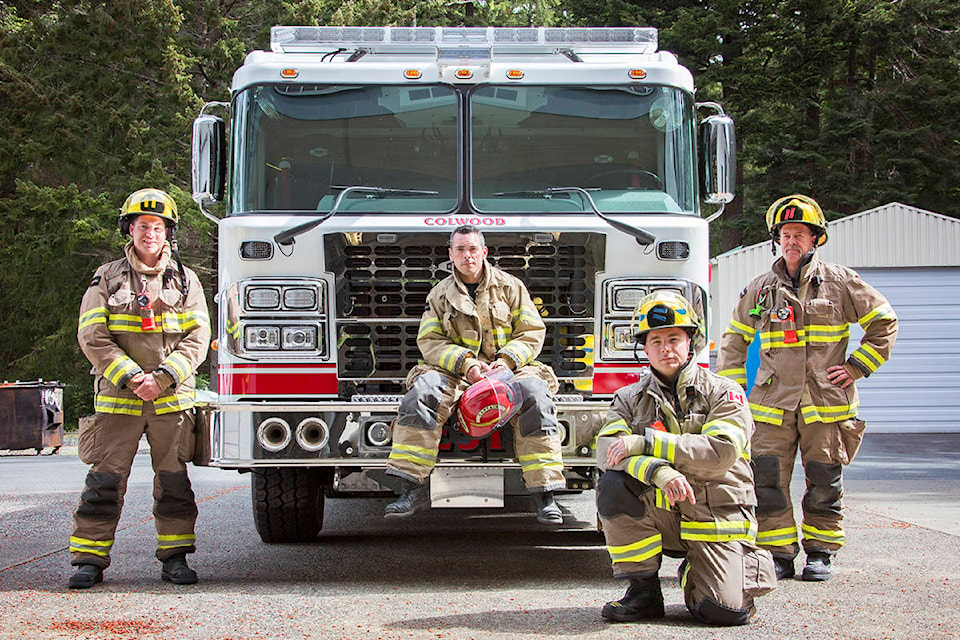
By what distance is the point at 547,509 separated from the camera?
593cm

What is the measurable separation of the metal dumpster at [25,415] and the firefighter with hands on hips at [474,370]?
10832 millimetres

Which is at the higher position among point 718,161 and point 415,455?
point 718,161

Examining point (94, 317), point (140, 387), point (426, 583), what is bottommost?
point (426, 583)

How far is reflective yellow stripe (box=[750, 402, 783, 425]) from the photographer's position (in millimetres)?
6363

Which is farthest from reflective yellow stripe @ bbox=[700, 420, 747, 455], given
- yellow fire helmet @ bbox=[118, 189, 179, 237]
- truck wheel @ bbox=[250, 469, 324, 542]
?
yellow fire helmet @ bbox=[118, 189, 179, 237]

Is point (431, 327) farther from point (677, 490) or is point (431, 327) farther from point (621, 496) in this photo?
point (677, 490)

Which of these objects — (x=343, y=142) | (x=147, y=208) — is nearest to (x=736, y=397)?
(x=343, y=142)

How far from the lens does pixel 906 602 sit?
5754 millimetres

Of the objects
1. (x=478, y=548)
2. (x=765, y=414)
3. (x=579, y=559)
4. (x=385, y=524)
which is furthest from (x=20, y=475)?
(x=765, y=414)

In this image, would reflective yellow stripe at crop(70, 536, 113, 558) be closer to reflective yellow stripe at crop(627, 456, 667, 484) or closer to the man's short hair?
the man's short hair

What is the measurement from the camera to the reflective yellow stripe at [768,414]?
20.9 ft

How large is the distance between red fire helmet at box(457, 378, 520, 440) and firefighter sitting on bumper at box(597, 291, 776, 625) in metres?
0.63

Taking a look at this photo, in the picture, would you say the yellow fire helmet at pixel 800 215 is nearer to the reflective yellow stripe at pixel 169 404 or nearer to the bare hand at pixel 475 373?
the bare hand at pixel 475 373

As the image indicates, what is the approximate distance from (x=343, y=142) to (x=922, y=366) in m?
14.6
